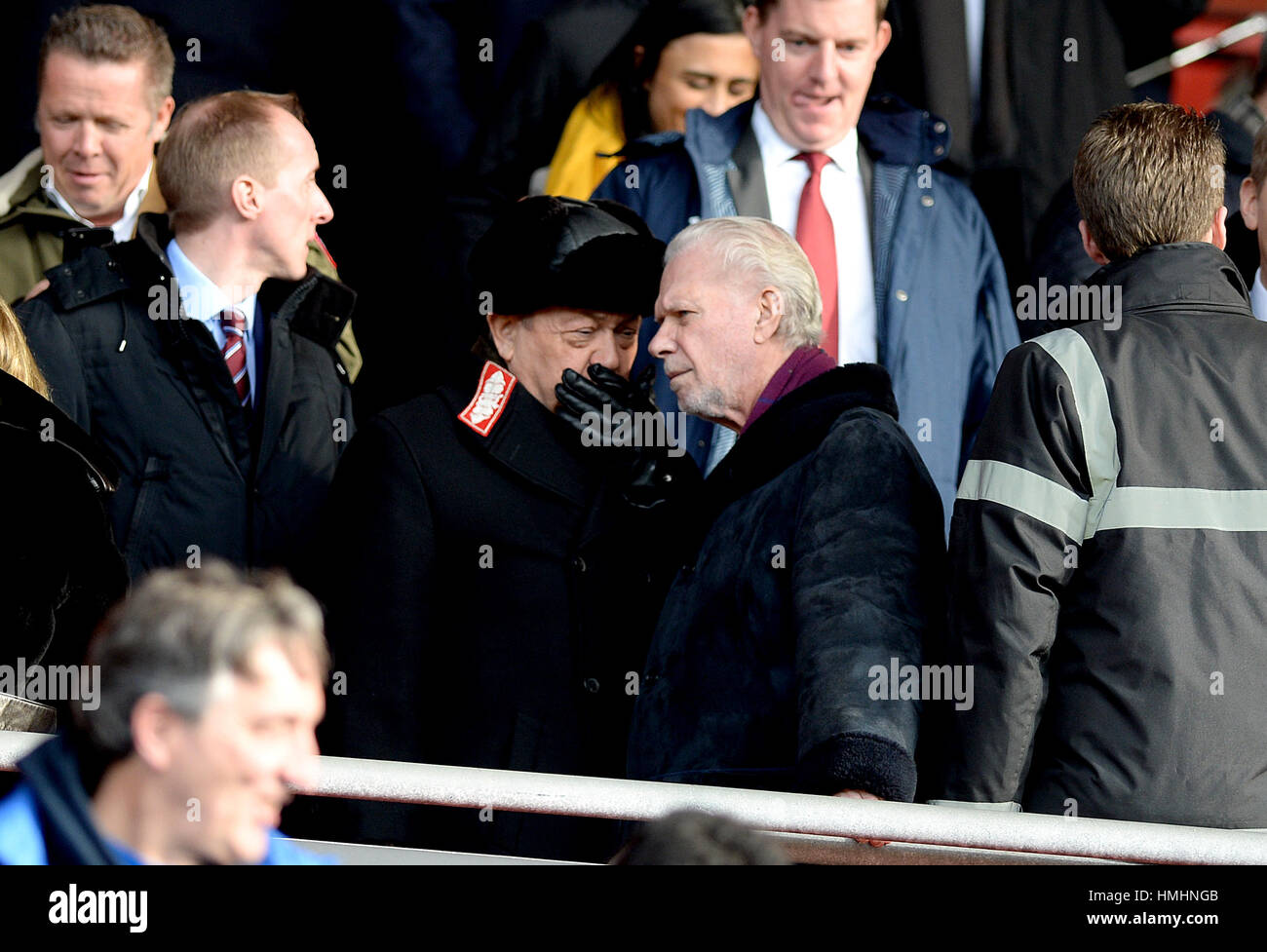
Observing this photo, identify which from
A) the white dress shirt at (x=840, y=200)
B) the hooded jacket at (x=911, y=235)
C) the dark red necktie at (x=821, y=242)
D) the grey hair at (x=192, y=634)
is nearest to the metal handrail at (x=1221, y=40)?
the hooded jacket at (x=911, y=235)

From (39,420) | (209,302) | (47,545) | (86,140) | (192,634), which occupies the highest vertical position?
(86,140)

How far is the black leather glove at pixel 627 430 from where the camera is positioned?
3.90m

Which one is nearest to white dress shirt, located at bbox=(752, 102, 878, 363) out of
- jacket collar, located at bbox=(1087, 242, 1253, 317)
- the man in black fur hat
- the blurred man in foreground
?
the man in black fur hat

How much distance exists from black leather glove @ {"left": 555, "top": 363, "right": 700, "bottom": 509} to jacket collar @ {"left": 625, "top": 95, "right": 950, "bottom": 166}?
1.17 m

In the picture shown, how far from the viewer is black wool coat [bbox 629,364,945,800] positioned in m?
3.06

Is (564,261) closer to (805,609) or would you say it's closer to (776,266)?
(776,266)

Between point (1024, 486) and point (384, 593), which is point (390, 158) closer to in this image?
point (384, 593)

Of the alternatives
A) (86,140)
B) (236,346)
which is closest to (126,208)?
(86,140)

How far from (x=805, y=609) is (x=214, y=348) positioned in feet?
5.98

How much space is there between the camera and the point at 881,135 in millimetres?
5059

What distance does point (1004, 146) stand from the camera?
5.89 metres

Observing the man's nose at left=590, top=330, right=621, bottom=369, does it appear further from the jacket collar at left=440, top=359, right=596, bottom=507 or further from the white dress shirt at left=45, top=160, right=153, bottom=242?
the white dress shirt at left=45, top=160, right=153, bottom=242

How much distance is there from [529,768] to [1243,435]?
154 centimetres
